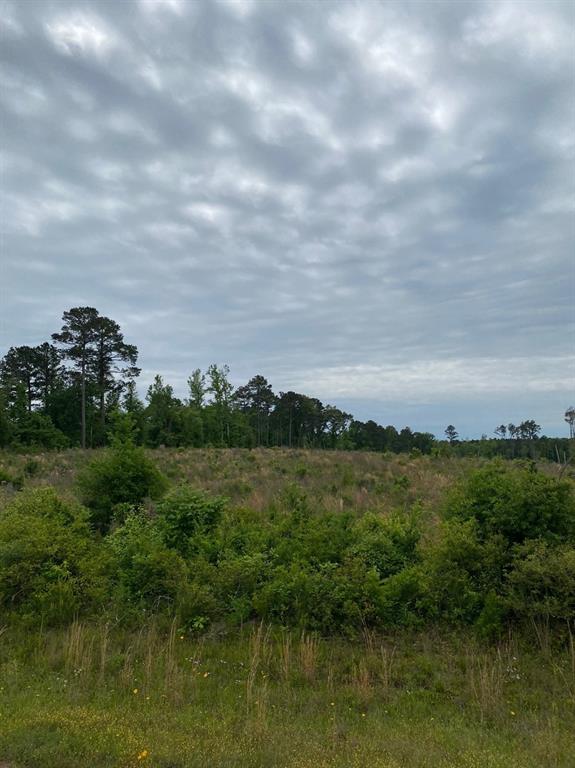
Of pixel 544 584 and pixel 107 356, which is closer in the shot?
pixel 544 584

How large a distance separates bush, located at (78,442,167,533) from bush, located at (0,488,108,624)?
252cm

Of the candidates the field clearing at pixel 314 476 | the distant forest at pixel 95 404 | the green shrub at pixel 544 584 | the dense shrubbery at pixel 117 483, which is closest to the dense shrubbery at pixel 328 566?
the green shrub at pixel 544 584

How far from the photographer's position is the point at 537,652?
19.6 ft

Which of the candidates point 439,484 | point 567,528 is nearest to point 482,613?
point 567,528

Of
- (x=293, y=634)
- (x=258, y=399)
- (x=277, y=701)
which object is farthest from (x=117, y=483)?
(x=258, y=399)

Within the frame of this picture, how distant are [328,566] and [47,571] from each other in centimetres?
425

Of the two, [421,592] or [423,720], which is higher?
[421,592]

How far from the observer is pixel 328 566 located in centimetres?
737

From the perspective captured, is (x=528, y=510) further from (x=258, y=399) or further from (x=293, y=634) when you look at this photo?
(x=258, y=399)

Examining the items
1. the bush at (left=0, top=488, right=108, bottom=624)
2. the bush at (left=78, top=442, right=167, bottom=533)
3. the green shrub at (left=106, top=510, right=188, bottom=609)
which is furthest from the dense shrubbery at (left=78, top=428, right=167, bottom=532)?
the green shrub at (left=106, top=510, right=188, bottom=609)

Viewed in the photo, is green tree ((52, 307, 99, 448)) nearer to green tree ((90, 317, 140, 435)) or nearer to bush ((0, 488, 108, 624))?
green tree ((90, 317, 140, 435))

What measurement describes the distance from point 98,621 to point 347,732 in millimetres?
4085

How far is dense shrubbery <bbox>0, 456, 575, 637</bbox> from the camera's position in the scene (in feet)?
21.7

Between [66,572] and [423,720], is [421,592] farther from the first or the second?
[66,572]
